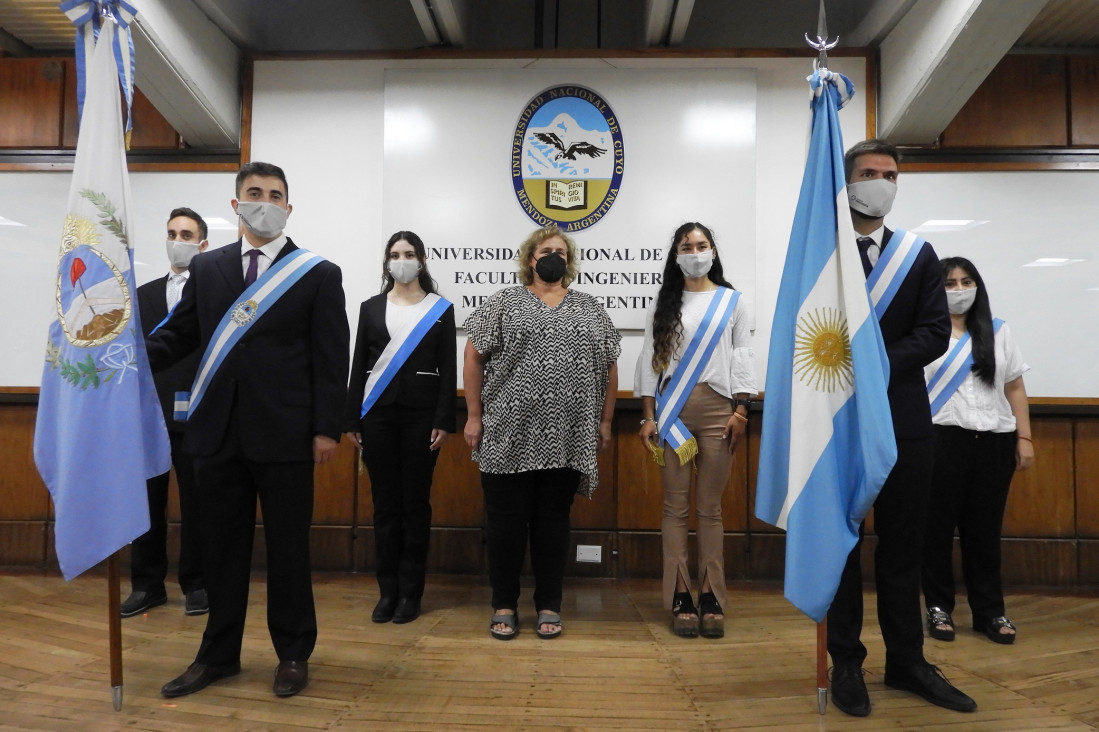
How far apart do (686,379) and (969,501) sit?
1.28 m

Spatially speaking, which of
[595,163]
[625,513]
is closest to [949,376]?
[625,513]

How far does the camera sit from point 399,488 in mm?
3043

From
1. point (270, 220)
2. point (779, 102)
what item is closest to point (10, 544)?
point (270, 220)

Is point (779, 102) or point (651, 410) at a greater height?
point (779, 102)

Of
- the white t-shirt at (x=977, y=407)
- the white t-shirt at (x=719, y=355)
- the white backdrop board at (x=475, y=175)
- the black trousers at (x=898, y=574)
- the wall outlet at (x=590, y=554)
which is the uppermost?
the white backdrop board at (x=475, y=175)

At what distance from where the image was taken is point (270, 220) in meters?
2.22

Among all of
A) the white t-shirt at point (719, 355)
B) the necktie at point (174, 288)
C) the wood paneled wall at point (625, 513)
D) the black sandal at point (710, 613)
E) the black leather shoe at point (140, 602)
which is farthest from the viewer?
the wood paneled wall at point (625, 513)

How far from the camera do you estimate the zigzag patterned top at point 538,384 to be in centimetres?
263

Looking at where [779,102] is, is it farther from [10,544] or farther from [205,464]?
[10,544]

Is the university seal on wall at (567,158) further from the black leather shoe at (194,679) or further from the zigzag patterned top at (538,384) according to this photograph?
the black leather shoe at (194,679)

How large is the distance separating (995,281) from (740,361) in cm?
190

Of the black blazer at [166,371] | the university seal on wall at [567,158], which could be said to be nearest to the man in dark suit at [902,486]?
the university seal on wall at [567,158]

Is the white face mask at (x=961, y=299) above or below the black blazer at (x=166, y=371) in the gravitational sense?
above

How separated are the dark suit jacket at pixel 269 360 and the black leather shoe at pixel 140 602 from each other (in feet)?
4.24
